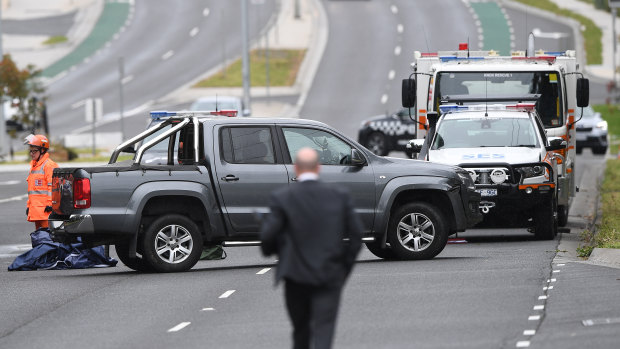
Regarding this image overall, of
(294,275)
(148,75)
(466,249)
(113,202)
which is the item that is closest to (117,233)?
(113,202)

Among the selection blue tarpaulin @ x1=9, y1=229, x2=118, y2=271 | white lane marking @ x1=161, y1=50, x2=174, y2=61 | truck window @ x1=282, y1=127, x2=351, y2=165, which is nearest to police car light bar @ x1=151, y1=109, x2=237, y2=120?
truck window @ x1=282, y1=127, x2=351, y2=165

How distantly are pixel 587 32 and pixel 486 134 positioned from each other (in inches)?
2133

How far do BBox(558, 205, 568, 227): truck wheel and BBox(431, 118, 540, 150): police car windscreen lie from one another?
178 cm

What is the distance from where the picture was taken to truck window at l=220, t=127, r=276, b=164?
648 inches

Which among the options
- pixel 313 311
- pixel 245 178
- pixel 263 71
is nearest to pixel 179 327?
pixel 313 311

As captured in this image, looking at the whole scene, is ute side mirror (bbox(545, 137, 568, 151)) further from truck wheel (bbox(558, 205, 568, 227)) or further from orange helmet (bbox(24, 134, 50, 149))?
orange helmet (bbox(24, 134, 50, 149))

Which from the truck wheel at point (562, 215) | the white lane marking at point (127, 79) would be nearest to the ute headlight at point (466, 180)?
the truck wheel at point (562, 215)

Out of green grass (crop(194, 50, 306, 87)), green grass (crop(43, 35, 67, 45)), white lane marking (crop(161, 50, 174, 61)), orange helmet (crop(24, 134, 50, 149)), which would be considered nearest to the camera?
orange helmet (crop(24, 134, 50, 149))

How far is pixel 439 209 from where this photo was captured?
17078mm

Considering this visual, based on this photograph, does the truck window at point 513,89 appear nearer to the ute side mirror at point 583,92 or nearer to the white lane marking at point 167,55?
the ute side mirror at point 583,92

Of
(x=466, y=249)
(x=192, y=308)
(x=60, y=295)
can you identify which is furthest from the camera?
(x=466, y=249)

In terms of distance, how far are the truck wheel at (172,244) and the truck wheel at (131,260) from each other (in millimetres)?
310

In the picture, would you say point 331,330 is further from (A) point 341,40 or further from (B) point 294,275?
(A) point 341,40

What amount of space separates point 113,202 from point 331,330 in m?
7.72
